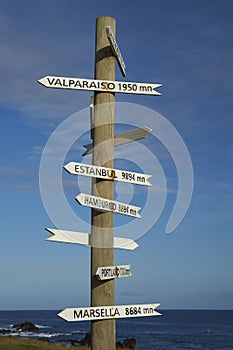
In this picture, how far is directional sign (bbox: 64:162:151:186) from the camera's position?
713cm

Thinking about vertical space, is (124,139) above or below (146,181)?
above

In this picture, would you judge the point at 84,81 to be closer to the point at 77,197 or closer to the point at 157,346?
→ the point at 77,197

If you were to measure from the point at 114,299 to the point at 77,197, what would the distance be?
4.79 feet

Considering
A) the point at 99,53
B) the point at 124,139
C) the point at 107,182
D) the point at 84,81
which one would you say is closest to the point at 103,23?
the point at 99,53

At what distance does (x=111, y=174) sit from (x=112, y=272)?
1255 mm

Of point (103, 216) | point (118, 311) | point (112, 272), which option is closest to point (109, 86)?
point (103, 216)

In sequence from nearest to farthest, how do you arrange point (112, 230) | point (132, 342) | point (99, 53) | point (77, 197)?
1. point (77, 197)
2. point (112, 230)
3. point (99, 53)
4. point (132, 342)

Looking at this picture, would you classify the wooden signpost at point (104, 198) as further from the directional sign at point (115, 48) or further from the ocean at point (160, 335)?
the ocean at point (160, 335)

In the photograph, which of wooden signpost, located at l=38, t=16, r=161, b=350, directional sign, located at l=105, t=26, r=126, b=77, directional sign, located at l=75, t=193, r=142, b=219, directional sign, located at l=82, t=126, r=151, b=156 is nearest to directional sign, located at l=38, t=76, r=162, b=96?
wooden signpost, located at l=38, t=16, r=161, b=350

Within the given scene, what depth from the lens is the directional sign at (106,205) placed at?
23.0 ft

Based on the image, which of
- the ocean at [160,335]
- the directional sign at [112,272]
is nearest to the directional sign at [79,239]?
the directional sign at [112,272]

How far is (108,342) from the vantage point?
730cm

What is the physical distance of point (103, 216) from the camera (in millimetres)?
7352

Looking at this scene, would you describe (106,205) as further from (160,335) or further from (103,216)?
(160,335)
